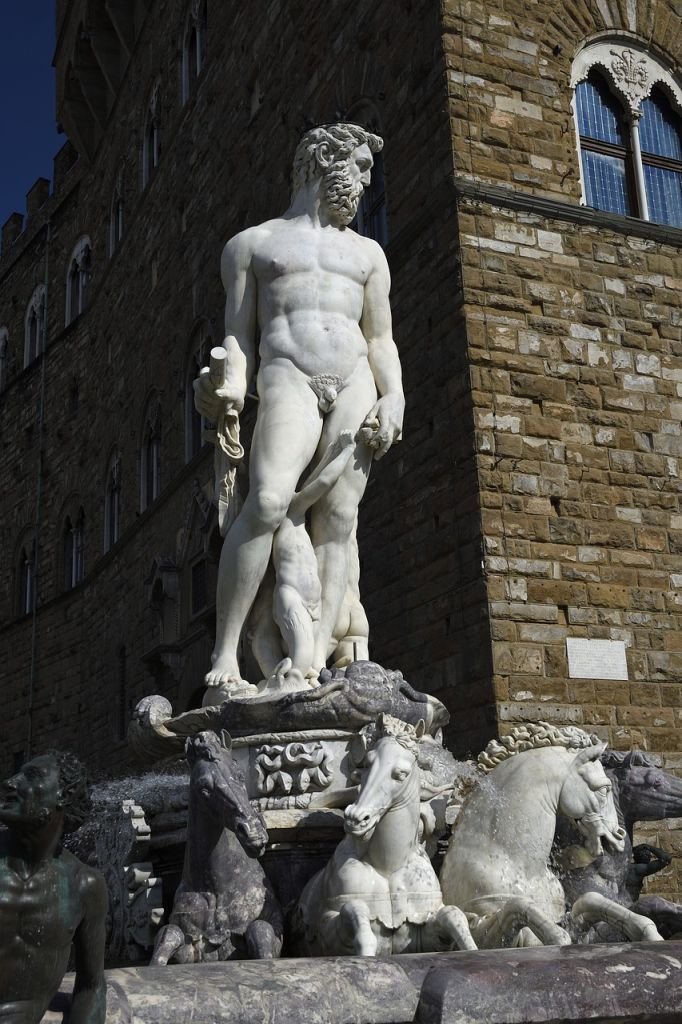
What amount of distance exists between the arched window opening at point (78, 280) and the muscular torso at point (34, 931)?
981 inches

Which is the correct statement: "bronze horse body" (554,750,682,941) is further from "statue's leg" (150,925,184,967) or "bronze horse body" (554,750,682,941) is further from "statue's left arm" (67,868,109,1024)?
"statue's left arm" (67,868,109,1024)

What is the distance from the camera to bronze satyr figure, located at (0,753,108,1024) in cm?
236

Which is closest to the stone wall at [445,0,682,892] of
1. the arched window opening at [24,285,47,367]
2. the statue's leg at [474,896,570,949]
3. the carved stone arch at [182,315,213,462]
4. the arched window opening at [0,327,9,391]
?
the statue's leg at [474,896,570,949]

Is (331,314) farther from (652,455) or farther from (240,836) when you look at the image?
(652,455)

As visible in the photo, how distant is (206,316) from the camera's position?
56.1ft

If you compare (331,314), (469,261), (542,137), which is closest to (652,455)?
(469,261)

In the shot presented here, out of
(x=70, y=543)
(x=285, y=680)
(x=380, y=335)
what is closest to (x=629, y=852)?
(x=285, y=680)

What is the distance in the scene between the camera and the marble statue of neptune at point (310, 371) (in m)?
5.40

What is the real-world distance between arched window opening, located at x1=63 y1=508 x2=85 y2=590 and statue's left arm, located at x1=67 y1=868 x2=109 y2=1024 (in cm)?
2234

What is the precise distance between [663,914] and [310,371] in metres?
2.85

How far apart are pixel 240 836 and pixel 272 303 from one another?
9.25 feet

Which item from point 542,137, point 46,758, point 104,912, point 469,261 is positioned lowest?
point 104,912

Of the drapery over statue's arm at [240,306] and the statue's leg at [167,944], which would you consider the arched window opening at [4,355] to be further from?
the statue's leg at [167,944]

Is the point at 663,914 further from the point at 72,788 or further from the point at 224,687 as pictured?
the point at 72,788
